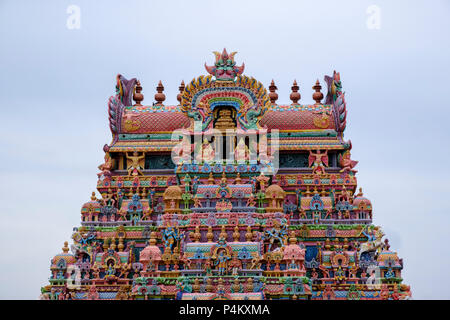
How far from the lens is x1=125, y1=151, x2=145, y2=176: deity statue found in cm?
4572

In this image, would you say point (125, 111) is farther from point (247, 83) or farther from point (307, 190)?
point (307, 190)

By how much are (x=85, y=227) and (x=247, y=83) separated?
11103 mm

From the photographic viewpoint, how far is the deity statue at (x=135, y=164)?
150 ft

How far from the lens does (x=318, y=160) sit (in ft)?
149

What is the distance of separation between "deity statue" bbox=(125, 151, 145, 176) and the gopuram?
88mm

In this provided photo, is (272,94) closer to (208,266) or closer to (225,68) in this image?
(225,68)

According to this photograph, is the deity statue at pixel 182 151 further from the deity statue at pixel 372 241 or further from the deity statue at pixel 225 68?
the deity statue at pixel 372 241

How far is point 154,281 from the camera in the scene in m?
38.1

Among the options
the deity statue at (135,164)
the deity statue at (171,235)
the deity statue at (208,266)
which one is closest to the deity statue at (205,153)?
the deity statue at (135,164)

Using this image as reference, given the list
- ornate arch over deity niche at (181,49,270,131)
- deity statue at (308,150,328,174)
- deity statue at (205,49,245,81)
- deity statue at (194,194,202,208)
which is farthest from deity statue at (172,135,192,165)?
deity statue at (308,150,328,174)

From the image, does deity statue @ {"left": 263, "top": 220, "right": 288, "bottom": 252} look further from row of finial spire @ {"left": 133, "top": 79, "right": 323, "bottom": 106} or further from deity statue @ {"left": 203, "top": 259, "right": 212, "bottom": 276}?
row of finial spire @ {"left": 133, "top": 79, "right": 323, "bottom": 106}

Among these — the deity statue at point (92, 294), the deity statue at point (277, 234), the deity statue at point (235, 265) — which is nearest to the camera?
the deity statue at point (235, 265)

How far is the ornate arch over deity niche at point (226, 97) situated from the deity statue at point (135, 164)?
409cm

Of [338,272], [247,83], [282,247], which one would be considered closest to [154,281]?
[282,247]
